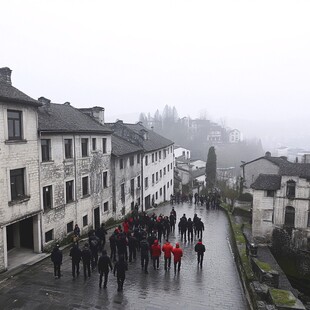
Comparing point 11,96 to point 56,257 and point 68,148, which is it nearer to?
point 68,148

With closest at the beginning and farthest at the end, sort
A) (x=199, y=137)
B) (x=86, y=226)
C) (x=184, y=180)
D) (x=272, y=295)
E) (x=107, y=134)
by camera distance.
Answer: (x=272, y=295) → (x=86, y=226) → (x=107, y=134) → (x=184, y=180) → (x=199, y=137)

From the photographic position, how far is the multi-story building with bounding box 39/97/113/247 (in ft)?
64.2

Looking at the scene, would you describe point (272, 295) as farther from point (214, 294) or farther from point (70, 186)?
point (70, 186)

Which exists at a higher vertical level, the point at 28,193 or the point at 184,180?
the point at 28,193

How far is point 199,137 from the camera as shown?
5630 inches

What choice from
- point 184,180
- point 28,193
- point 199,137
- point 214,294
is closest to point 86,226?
point 28,193

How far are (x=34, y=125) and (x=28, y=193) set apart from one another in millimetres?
3973

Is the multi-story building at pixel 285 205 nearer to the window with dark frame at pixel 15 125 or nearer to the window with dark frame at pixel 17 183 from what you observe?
the window with dark frame at pixel 17 183

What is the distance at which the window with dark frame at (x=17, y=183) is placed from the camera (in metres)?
Answer: 16.5

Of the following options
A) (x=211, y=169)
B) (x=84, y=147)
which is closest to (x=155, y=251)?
(x=84, y=147)

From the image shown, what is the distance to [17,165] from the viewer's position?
16.6 metres

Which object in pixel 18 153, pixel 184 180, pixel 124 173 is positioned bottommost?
pixel 184 180

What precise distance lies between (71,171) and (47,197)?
285cm

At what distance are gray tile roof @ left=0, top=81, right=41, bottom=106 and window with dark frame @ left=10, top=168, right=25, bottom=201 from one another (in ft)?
12.3
